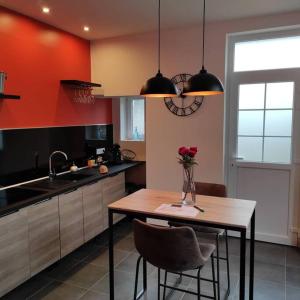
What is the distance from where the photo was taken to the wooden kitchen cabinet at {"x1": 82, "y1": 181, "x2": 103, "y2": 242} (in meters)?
3.49

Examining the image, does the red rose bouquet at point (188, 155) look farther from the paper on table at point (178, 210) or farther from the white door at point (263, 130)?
the white door at point (263, 130)

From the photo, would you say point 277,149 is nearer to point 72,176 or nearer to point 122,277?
point 122,277

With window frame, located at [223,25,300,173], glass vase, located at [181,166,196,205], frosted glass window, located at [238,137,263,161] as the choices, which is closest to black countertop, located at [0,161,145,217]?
glass vase, located at [181,166,196,205]

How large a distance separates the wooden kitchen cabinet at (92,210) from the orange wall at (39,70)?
3.16ft

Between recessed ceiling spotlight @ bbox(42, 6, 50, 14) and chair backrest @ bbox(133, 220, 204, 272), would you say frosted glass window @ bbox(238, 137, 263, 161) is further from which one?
recessed ceiling spotlight @ bbox(42, 6, 50, 14)

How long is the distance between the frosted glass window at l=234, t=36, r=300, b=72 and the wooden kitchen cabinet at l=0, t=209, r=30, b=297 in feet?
9.98

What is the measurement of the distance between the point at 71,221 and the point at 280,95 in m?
2.87

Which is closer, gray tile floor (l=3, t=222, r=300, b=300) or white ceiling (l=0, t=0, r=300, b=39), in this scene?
gray tile floor (l=3, t=222, r=300, b=300)

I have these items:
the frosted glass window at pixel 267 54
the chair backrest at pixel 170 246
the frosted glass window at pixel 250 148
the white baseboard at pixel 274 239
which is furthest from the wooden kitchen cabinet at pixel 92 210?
the frosted glass window at pixel 267 54

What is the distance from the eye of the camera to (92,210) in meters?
3.62

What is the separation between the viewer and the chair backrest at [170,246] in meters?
1.88

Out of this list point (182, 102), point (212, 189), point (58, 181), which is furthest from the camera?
point (182, 102)

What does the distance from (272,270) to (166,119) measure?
86.6 inches

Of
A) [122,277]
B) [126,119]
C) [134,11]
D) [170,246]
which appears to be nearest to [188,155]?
[170,246]
